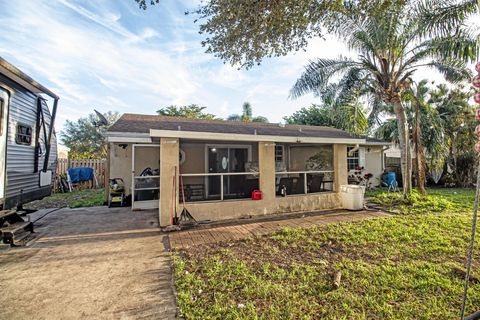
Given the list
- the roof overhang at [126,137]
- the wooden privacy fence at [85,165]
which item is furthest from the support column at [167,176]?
the wooden privacy fence at [85,165]

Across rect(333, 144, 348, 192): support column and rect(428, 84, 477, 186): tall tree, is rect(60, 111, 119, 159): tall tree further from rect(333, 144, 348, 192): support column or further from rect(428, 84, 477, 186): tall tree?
rect(428, 84, 477, 186): tall tree

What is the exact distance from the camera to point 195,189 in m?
9.70

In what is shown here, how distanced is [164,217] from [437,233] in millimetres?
6989

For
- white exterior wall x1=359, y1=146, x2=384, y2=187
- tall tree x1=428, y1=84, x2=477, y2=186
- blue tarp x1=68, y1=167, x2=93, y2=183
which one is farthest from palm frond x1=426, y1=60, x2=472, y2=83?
blue tarp x1=68, y1=167, x2=93, y2=183

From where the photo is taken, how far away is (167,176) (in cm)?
615

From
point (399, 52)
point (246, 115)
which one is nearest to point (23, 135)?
point (399, 52)

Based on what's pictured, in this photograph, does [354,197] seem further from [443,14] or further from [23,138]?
[23,138]

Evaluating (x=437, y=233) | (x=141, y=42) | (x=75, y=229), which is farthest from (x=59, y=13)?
(x=437, y=233)

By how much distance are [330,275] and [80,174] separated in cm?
1426

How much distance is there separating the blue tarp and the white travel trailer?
6.81 m

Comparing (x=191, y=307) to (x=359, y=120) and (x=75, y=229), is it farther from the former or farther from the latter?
(x=359, y=120)

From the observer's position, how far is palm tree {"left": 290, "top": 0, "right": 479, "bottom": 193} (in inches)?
267

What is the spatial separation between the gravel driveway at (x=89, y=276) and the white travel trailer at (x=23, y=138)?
3.97ft

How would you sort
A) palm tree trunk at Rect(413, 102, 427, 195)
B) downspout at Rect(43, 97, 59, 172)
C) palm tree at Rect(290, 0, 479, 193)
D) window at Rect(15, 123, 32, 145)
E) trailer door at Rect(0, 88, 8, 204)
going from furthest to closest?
palm tree trunk at Rect(413, 102, 427, 195), palm tree at Rect(290, 0, 479, 193), downspout at Rect(43, 97, 59, 172), window at Rect(15, 123, 32, 145), trailer door at Rect(0, 88, 8, 204)
